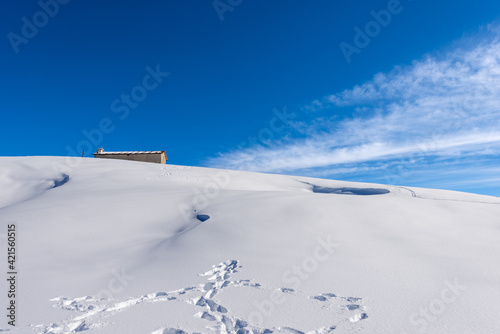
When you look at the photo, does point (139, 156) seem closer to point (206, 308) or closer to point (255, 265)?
point (255, 265)

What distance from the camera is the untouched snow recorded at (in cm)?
259

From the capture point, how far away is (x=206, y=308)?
2.80 meters

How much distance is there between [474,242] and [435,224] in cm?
83

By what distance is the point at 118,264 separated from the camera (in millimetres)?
3889

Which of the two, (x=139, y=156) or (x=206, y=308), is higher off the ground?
(x=139, y=156)

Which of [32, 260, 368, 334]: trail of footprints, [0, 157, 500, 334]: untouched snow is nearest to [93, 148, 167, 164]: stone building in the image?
[0, 157, 500, 334]: untouched snow

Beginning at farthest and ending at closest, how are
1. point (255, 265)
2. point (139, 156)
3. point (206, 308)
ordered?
1. point (139, 156)
2. point (255, 265)
3. point (206, 308)

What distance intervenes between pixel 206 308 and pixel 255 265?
1.02m

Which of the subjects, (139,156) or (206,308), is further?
A: (139,156)

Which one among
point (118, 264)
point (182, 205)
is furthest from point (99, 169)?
point (118, 264)

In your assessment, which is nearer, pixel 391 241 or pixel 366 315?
pixel 366 315

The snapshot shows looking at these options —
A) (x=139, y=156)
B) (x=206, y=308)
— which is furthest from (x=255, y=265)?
(x=139, y=156)

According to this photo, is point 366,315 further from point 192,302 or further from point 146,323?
point 146,323

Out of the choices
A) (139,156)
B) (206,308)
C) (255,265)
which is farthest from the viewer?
(139,156)
